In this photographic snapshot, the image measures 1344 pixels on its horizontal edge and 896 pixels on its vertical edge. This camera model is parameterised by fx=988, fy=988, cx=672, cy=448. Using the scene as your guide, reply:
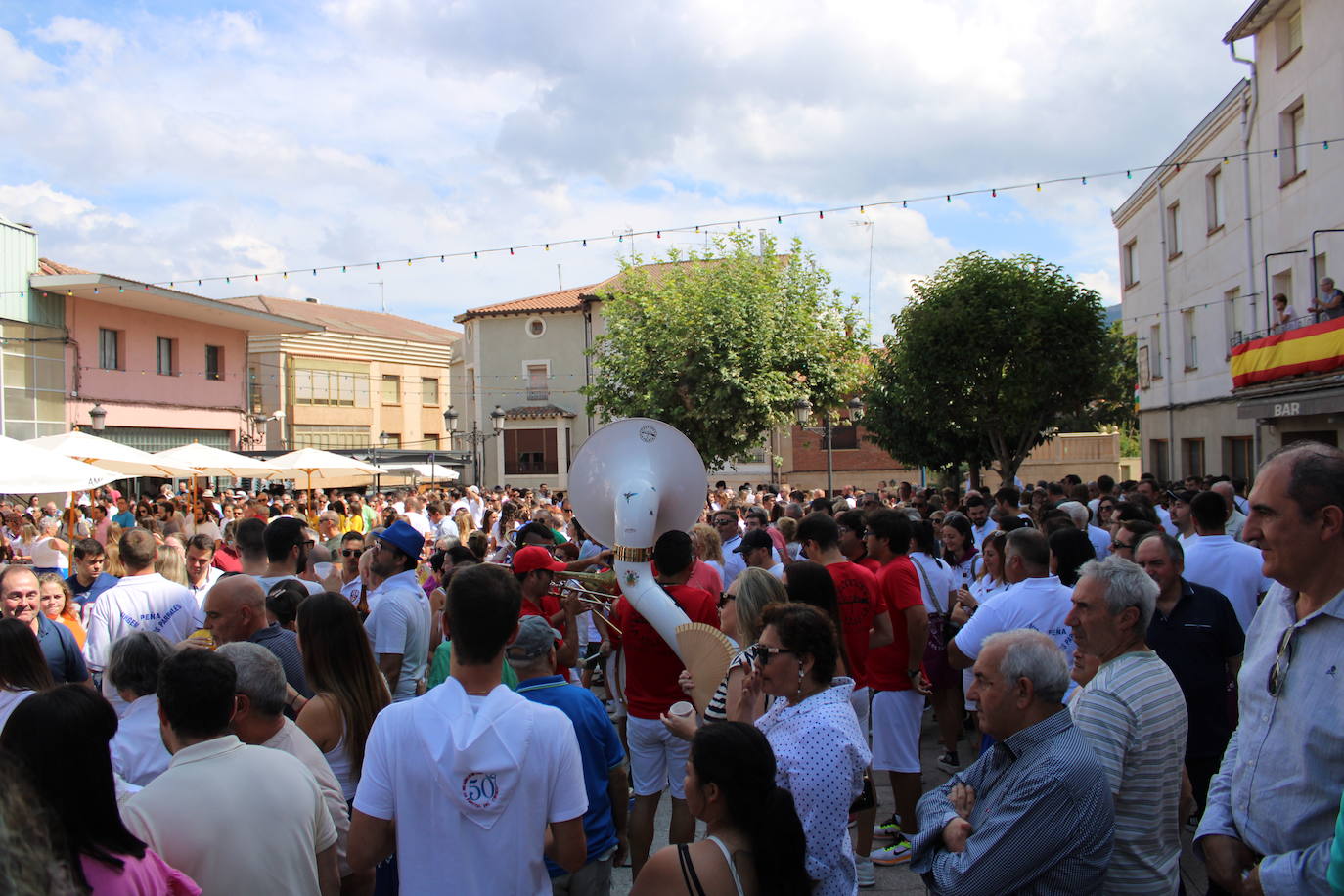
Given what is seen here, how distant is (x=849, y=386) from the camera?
29.7 m

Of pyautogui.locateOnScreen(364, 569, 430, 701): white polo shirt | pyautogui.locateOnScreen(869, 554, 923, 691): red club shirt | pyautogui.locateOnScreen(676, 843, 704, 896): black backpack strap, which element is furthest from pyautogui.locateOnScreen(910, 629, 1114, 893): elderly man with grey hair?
pyautogui.locateOnScreen(364, 569, 430, 701): white polo shirt

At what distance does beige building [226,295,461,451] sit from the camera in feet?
127

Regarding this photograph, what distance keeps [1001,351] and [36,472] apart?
17.5m

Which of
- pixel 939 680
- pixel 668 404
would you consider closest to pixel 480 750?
pixel 939 680

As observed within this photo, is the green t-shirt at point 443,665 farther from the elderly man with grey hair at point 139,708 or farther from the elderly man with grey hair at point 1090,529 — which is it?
the elderly man with grey hair at point 1090,529

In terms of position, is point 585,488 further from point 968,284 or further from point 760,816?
point 968,284

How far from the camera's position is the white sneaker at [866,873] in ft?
16.3

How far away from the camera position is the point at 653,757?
15.8 ft

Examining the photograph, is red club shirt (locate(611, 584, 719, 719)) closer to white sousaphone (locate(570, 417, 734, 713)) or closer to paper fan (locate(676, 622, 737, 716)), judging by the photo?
white sousaphone (locate(570, 417, 734, 713))

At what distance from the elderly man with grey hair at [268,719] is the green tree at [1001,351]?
19110 mm

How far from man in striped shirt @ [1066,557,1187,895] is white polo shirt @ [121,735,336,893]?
2.18 meters

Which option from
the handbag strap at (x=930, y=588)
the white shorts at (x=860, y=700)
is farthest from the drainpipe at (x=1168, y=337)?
the white shorts at (x=860, y=700)

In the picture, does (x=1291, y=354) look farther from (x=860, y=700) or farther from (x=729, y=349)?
(x=729, y=349)

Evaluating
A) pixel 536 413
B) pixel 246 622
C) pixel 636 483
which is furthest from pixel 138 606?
pixel 536 413
